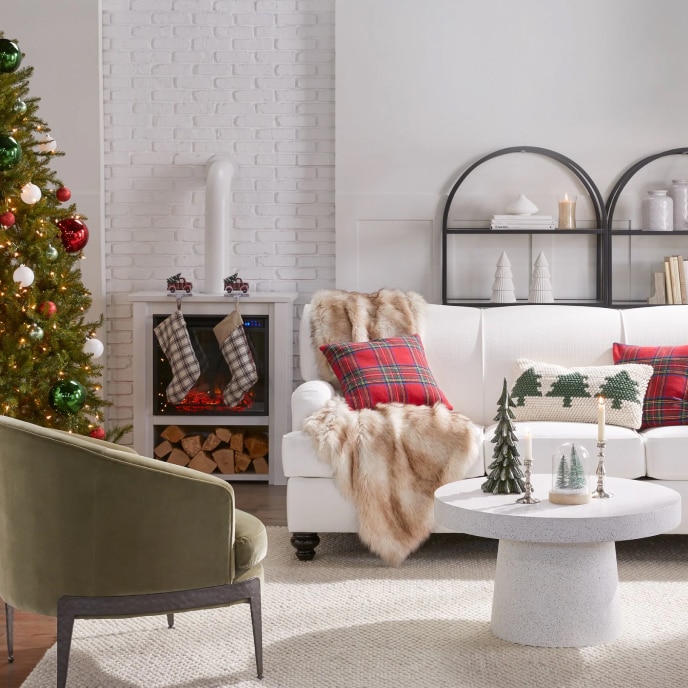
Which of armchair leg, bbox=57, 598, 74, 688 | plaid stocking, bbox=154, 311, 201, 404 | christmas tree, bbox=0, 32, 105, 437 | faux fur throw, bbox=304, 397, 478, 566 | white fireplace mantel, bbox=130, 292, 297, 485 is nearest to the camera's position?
armchair leg, bbox=57, 598, 74, 688

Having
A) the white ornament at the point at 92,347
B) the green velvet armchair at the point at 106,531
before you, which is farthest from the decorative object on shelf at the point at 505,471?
the white ornament at the point at 92,347

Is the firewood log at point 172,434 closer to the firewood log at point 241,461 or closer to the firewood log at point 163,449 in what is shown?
the firewood log at point 163,449

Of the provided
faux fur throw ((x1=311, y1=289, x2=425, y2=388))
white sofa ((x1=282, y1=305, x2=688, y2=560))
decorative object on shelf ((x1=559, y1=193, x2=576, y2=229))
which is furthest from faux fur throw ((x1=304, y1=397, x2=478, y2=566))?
decorative object on shelf ((x1=559, y1=193, x2=576, y2=229))

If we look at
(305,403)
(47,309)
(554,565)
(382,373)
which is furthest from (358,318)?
(554,565)

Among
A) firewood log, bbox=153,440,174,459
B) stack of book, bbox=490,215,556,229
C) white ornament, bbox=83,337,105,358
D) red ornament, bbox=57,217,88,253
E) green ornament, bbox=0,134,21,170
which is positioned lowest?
firewood log, bbox=153,440,174,459

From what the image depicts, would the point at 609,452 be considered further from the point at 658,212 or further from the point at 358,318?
the point at 658,212

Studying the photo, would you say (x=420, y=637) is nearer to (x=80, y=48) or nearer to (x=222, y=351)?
(x=222, y=351)

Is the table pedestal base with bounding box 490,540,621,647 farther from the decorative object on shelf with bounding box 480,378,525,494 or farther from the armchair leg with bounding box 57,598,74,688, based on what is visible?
the armchair leg with bounding box 57,598,74,688

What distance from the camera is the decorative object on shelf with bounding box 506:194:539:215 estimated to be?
518cm

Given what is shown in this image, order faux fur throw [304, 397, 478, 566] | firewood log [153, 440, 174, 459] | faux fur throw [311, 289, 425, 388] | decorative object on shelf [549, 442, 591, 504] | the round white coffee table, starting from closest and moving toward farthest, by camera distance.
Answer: the round white coffee table < decorative object on shelf [549, 442, 591, 504] < faux fur throw [304, 397, 478, 566] < faux fur throw [311, 289, 425, 388] < firewood log [153, 440, 174, 459]

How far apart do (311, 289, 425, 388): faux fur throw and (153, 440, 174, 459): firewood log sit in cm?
128

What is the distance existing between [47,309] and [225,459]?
62.7 inches

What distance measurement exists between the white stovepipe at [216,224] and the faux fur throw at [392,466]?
5.43 ft

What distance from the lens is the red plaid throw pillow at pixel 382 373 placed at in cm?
417
